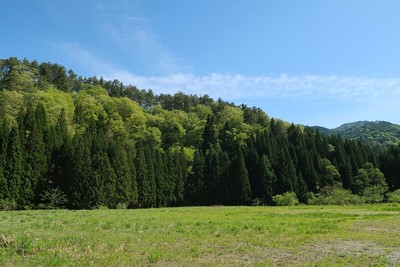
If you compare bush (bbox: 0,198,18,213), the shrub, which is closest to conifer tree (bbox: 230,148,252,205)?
the shrub

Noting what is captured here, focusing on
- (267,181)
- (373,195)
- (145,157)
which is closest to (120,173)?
(145,157)

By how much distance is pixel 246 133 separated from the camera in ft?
302

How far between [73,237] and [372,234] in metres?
12.0

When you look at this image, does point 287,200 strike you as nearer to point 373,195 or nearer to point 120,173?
point 373,195

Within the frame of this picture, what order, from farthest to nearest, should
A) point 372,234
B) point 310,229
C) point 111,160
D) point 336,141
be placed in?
point 336,141 → point 111,160 → point 310,229 → point 372,234

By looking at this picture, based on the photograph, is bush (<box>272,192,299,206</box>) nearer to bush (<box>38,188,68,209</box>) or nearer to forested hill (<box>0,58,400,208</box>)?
forested hill (<box>0,58,400,208</box>)

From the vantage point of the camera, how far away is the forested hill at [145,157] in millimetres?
50094

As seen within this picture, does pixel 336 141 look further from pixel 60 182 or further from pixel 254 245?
pixel 254 245

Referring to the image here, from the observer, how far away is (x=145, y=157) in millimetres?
66250

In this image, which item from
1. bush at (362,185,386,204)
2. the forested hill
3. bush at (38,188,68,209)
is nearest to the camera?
bush at (38,188,68,209)

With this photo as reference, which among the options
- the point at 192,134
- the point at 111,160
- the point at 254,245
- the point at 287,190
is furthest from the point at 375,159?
the point at 254,245

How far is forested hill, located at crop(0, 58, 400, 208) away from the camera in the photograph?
5009 centimetres

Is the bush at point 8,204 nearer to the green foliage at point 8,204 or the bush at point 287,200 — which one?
the green foliage at point 8,204

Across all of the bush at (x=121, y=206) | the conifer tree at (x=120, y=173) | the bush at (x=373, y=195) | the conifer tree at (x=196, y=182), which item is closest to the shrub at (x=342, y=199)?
Result: the bush at (x=373, y=195)
